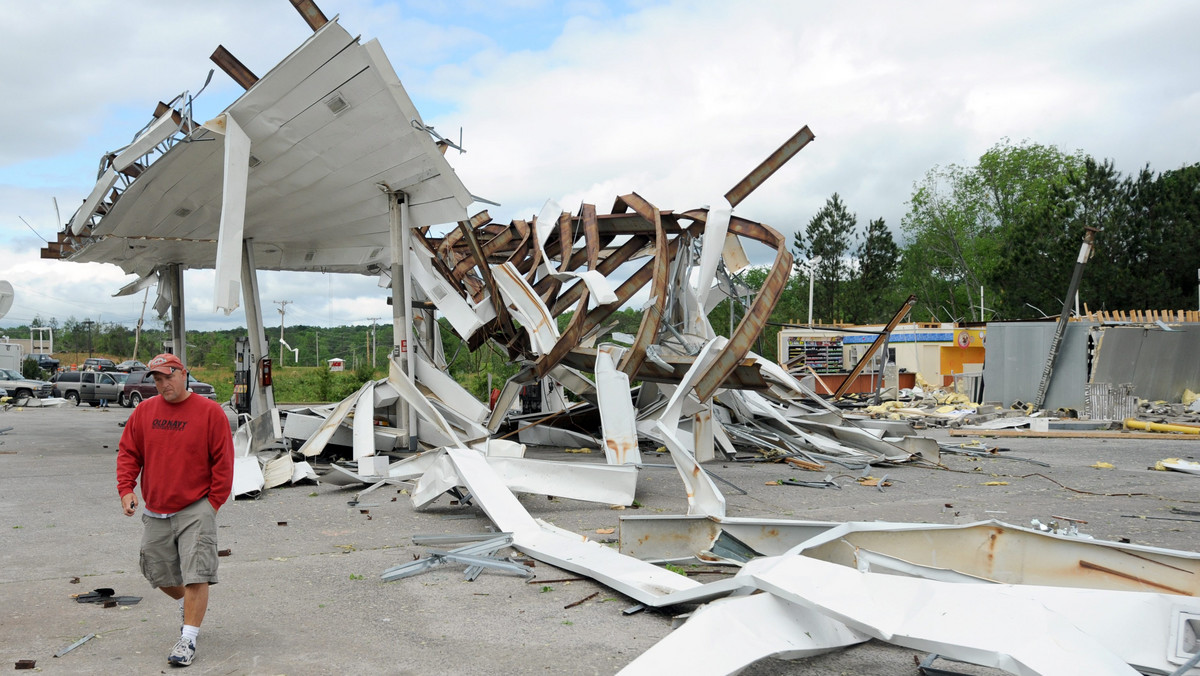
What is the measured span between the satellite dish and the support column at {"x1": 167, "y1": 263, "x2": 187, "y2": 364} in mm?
2826

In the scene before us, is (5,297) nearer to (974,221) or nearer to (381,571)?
(381,571)

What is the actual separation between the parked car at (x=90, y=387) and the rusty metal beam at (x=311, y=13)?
2945 centimetres

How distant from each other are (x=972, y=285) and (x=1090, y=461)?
49.7m

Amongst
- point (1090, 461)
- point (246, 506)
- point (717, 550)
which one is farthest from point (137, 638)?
point (1090, 461)

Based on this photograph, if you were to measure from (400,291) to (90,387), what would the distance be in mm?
27959

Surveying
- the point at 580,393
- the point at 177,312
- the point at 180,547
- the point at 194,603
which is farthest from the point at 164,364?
the point at 177,312

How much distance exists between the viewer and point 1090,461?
42.2 ft

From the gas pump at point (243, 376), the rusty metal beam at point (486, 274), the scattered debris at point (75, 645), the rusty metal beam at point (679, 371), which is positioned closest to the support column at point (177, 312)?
the gas pump at point (243, 376)

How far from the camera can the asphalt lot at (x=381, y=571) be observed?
13.7ft

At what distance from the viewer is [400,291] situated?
12688 millimetres

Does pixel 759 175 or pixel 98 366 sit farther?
pixel 98 366

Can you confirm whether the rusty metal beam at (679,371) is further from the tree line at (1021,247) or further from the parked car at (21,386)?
the parked car at (21,386)

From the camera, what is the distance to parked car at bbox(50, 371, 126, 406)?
3372 centimetres

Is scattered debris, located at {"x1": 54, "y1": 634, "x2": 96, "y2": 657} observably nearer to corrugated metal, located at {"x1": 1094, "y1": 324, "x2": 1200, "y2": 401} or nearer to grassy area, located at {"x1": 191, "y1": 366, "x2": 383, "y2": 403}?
corrugated metal, located at {"x1": 1094, "y1": 324, "x2": 1200, "y2": 401}
